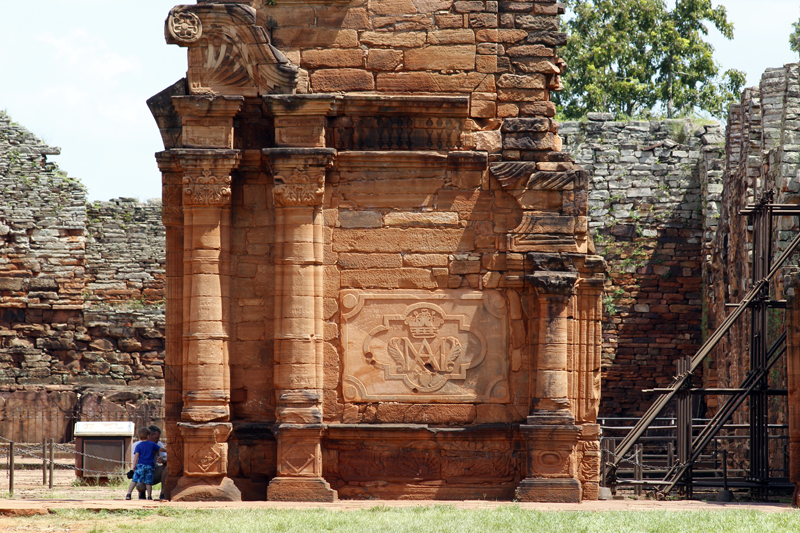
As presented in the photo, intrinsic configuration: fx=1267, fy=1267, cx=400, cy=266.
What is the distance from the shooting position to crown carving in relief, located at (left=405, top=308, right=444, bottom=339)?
12.6 metres

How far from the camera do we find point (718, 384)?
23.4 metres

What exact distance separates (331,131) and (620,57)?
2428 cm

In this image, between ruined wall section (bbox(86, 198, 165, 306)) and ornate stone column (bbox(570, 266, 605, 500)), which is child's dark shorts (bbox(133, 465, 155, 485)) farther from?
ruined wall section (bbox(86, 198, 165, 306))

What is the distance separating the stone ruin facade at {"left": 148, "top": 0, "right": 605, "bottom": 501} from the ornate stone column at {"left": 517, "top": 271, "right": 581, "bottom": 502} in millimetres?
20

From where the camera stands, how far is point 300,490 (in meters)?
12.1

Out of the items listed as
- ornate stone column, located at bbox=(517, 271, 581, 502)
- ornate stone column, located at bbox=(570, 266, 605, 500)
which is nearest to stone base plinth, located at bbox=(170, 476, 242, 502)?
ornate stone column, located at bbox=(517, 271, 581, 502)

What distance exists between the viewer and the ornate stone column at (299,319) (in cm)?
1218

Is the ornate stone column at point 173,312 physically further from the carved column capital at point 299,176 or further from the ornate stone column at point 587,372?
the ornate stone column at point 587,372

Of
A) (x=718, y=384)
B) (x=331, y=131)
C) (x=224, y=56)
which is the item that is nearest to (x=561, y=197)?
(x=331, y=131)

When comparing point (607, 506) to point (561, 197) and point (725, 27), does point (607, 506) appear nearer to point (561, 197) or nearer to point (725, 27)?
point (561, 197)

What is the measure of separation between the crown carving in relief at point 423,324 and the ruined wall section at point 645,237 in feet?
42.7

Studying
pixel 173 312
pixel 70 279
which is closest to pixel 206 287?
pixel 173 312

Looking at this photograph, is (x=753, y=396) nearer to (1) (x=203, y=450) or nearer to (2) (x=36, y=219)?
(1) (x=203, y=450)

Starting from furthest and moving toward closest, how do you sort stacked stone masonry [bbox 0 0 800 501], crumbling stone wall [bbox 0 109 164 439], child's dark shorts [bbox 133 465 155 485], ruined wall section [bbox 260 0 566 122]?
crumbling stone wall [bbox 0 109 164 439], child's dark shorts [bbox 133 465 155 485], ruined wall section [bbox 260 0 566 122], stacked stone masonry [bbox 0 0 800 501]
